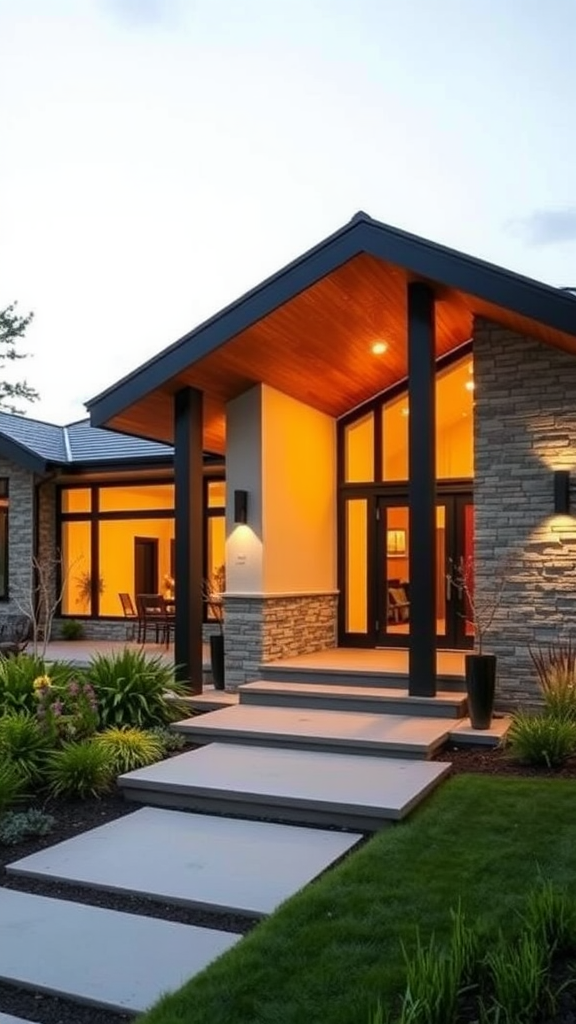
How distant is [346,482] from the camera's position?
40.0 feet

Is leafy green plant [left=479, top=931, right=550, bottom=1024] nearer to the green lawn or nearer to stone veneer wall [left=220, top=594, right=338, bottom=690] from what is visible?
the green lawn

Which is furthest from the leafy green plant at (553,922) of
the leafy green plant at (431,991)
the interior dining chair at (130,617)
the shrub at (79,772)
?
the interior dining chair at (130,617)

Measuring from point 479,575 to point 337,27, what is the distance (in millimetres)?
6784

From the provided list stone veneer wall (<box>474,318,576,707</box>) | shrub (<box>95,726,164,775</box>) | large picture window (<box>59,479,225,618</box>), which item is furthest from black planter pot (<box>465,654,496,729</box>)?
large picture window (<box>59,479,225,618</box>)

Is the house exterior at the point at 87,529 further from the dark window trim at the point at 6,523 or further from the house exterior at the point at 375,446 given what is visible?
the house exterior at the point at 375,446

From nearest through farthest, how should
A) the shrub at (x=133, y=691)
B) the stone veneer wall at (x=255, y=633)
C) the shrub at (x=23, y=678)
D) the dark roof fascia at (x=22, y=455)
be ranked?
the shrub at (x=23, y=678)
the shrub at (x=133, y=691)
the stone veneer wall at (x=255, y=633)
the dark roof fascia at (x=22, y=455)

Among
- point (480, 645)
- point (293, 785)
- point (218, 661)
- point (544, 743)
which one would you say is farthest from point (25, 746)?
point (480, 645)

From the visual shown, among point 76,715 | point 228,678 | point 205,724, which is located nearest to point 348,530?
point 228,678

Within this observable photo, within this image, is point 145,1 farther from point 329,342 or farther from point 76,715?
point 76,715

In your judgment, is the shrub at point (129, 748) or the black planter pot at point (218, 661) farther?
the black planter pot at point (218, 661)

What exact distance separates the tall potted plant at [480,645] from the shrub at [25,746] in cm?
395

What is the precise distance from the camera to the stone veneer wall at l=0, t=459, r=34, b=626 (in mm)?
15953

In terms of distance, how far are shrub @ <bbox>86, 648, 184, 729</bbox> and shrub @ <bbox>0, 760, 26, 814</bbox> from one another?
1687mm

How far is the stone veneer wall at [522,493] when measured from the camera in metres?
8.83
